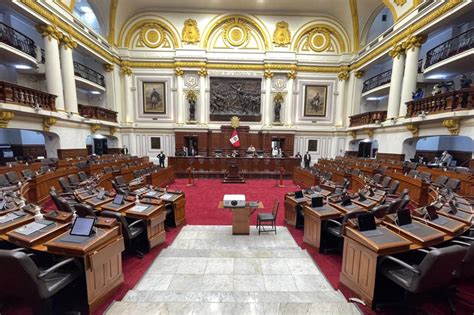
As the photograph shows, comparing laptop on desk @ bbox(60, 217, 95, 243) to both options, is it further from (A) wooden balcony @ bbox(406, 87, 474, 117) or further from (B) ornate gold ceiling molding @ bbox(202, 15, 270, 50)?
(B) ornate gold ceiling molding @ bbox(202, 15, 270, 50)

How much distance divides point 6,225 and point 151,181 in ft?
16.7

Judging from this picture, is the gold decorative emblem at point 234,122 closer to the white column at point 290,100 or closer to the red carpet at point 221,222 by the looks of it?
the white column at point 290,100

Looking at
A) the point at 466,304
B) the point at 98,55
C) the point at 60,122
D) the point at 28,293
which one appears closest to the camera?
the point at 28,293

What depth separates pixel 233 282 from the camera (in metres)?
2.81

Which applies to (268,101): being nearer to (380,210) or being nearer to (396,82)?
(396,82)

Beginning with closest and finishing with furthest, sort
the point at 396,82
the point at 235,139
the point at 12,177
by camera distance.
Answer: the point at 12,177, the point at 396,82, the point at 235,139

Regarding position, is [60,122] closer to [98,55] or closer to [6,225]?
[98,55]

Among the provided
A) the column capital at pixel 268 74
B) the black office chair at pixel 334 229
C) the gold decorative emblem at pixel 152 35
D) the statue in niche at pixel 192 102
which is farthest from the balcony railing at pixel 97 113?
the black office chair at pixel 334 229

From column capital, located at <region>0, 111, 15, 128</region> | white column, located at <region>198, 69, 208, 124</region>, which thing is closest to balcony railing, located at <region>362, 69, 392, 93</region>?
white column, located at <region>198, 69, 208, 124</region>

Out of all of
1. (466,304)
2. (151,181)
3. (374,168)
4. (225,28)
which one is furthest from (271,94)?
(466,304)

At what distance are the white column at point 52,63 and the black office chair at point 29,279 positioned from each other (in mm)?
10240

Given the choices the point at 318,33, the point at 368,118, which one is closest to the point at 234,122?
the point at 368,118

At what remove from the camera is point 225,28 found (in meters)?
14.8

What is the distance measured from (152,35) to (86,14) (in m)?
4.25
